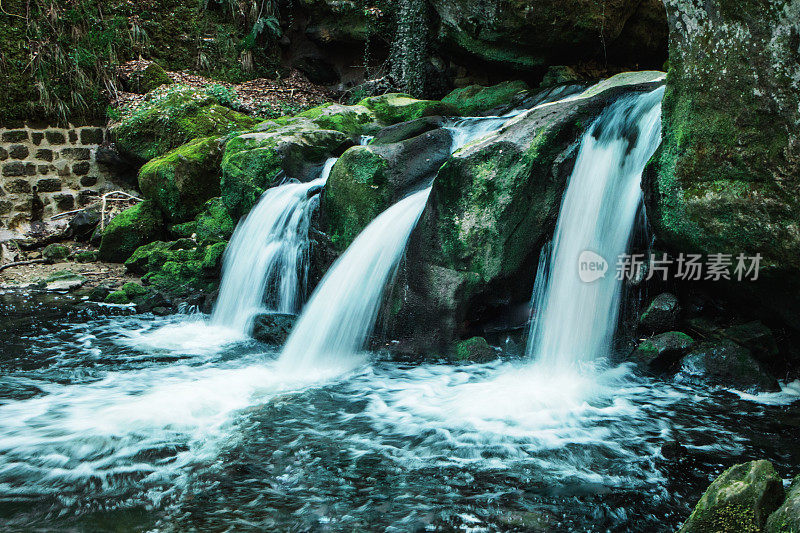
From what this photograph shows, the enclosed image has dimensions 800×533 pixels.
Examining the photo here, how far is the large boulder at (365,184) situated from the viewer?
6258mm

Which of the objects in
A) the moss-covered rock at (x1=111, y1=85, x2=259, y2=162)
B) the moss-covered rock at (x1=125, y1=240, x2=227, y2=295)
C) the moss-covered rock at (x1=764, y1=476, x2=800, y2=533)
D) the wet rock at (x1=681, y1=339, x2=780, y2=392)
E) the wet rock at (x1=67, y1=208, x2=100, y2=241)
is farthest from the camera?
the moss-covered rock at (x1=111, y1=85, x2=259, y2=162)

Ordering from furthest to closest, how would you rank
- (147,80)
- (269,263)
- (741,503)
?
1. (147,80)
2. (269,263)
3. (741,503)

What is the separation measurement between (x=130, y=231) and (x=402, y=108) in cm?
471

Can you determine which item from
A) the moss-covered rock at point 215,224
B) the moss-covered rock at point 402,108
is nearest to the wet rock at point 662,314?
the moss-covered rock at point 402,108

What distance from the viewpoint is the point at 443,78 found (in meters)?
11.0

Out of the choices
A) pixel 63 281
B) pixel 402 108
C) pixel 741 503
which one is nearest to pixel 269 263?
pixel 63 281

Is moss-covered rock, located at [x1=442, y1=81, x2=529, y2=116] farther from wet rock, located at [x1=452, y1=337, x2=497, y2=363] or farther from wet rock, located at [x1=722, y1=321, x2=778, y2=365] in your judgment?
wet rock, located at [x1=722, y1=321, x2=778, y2=365]

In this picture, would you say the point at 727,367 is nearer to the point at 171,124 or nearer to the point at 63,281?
the point at 63,281

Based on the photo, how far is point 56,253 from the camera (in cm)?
943

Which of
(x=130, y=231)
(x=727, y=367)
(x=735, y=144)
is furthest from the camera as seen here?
(x=130, y=231)

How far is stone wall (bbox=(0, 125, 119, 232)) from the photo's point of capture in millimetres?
10758

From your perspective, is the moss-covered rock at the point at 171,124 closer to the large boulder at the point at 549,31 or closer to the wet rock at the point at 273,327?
the large boulder at the point at 549,31
